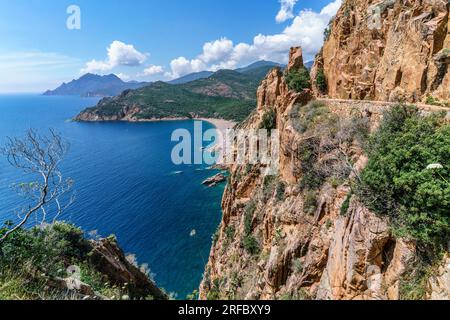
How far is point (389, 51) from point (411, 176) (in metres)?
12.3

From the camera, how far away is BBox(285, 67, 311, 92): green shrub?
932 inches

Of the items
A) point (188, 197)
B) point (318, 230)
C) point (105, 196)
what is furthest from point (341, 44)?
point (105, 196)

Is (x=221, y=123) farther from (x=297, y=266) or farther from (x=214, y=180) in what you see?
(x=297, y=266)

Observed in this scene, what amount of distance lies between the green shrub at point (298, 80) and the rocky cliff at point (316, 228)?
90 centimetres

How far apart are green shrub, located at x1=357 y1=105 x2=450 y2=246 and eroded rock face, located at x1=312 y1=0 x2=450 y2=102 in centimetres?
510

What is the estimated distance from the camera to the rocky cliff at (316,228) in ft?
30.8

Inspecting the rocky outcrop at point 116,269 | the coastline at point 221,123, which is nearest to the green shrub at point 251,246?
the rocky outcrop at point 116,269

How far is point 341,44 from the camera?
22312 millimetres

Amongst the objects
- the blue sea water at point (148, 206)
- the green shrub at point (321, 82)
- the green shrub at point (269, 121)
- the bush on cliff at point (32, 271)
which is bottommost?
the blue sea water at point (148, 206)

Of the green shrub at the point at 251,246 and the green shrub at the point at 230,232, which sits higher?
the green shrub at the point at 251,246

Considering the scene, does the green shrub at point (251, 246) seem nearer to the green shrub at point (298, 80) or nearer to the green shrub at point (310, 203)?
the green shrub at point (310, 203)

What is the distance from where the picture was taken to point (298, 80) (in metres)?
24.0
